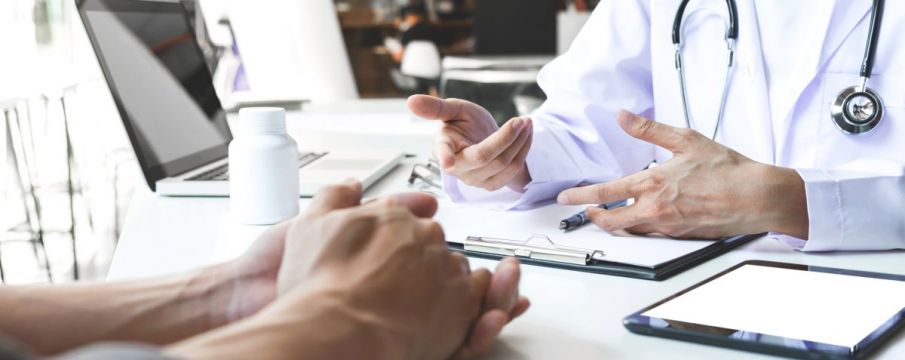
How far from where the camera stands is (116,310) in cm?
52

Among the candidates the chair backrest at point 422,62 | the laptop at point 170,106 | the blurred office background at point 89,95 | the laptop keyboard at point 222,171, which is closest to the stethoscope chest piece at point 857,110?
the laptop at point 170,106

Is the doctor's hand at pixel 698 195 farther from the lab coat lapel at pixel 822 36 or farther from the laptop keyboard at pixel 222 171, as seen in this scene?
the laptop keyboard at pixel 222 171

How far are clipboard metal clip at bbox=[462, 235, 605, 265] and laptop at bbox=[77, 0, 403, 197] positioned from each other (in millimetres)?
369

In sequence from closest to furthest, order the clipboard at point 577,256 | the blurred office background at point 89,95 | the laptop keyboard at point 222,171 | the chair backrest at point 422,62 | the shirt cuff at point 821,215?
the clipboard at point 577,256
the shirt cuff at point 821,215
the laptop keyboard at point 222,171
the blurred office background at point 89,95
the chair backrest at point 422,62

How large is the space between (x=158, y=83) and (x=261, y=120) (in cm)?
37

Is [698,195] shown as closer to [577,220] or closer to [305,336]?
[577,220]

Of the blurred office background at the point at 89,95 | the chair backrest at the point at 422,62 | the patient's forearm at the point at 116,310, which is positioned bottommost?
the chair backrest at the point at 422,62

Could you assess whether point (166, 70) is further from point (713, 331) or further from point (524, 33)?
point (524, 33)

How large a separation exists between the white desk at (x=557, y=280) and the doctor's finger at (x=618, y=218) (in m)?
0.10

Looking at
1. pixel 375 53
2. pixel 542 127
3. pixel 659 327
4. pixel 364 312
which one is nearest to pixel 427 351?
pixel 364 312

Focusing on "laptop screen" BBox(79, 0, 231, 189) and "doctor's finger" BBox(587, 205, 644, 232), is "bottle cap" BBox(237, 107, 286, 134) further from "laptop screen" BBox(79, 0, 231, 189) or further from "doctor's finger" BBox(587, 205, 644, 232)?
"doctor's finger" BBox(587, 205, 644, 232)

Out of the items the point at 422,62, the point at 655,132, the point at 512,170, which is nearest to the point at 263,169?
the point at 512,170

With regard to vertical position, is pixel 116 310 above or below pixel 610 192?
above

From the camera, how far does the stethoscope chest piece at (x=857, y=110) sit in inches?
42.1
